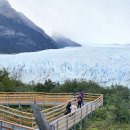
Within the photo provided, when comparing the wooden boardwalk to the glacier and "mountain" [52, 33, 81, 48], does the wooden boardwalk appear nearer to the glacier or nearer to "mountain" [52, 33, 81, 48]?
the glacier

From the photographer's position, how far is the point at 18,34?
12700cm

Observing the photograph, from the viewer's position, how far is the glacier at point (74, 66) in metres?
75.7

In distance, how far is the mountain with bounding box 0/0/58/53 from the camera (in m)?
126

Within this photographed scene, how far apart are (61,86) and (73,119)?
101 ft

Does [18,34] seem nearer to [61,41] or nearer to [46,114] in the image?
[61,41]

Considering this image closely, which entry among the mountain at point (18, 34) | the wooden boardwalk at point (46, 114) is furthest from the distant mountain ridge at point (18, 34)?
the wooden boardwalk at point (46, 114)

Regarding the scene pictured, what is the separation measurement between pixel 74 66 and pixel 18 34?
4841cm

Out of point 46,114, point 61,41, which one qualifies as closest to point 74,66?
point 61,41

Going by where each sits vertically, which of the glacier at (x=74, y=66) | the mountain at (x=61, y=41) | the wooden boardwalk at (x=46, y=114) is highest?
the mountain at (x=61, y=41)

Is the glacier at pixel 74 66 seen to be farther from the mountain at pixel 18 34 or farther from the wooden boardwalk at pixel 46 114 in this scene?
the mountain at pixel 18 34

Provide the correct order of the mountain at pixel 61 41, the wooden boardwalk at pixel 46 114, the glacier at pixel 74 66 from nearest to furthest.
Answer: the wooden boardwalk at pixel 46 114 < the glacier at pixel 74 66 < the mountain at pixel 61 41

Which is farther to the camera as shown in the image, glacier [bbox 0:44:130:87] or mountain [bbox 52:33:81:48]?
mountain [bbox 52:33:81:48]

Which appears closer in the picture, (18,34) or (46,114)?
(46,114)

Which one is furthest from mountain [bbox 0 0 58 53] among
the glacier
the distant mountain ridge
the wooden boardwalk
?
the wooden boardwalk
